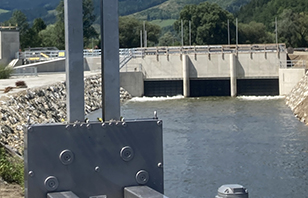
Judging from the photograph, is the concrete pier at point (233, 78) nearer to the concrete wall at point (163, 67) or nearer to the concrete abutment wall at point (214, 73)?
the concrete abutment wall at point (214, 73)

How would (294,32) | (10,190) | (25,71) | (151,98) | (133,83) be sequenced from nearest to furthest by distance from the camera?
(10,190)
(25,71)
(151,98)
(133,83)
(294,32)

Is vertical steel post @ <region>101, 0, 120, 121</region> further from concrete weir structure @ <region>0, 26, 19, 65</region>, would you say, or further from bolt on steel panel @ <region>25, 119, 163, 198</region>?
concrete weir structure @ <region>0, 26, 19, 65</region>

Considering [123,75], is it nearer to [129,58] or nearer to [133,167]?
[129,58]

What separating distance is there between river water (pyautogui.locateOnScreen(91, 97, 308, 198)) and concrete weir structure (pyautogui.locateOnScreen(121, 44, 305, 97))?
356 inches

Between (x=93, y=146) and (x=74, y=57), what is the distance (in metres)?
0.98

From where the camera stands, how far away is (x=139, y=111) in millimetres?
39719

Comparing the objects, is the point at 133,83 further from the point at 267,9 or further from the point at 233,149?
the point at 267,9

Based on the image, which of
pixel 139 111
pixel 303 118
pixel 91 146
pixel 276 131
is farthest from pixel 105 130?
pixel 139 111

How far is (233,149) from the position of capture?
79.4 feet

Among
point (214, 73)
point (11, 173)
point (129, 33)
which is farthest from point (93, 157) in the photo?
point (129, 33)

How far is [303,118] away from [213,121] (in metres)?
4.72

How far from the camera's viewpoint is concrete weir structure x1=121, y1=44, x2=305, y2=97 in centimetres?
5131

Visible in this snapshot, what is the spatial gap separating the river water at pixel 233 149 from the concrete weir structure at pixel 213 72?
905 cm

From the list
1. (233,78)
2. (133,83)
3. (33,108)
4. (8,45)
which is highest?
(8,45)
